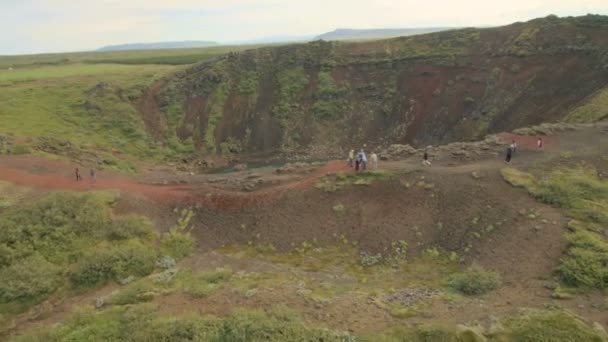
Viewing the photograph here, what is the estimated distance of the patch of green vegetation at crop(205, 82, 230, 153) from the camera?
5403cm

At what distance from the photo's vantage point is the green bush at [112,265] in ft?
70.7

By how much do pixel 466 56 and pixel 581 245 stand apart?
40810 millimetres

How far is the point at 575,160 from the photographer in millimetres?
27641

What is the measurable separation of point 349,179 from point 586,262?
13359 mm

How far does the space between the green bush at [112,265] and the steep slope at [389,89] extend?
101ft

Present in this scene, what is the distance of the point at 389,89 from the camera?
56.2 metres

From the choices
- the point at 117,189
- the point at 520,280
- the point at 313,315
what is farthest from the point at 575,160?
the point at 117,189

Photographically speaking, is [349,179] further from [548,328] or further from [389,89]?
[389,89]

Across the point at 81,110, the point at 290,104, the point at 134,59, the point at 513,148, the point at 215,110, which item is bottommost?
the point at 513,148

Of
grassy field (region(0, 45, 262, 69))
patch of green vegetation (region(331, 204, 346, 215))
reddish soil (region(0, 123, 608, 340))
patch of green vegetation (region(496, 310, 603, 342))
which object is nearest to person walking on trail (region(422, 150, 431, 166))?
reddish soil (region(0, 123, 608, 340))

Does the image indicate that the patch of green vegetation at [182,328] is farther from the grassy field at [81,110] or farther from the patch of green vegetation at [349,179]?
the grassy field at [81,110]

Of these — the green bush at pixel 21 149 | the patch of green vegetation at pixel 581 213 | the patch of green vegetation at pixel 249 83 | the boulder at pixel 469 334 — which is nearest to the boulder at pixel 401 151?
the patch of green vegetation at pixel 581 213

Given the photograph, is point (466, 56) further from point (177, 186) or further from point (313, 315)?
point (313, 315)

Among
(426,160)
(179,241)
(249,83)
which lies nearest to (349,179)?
(426,160)
